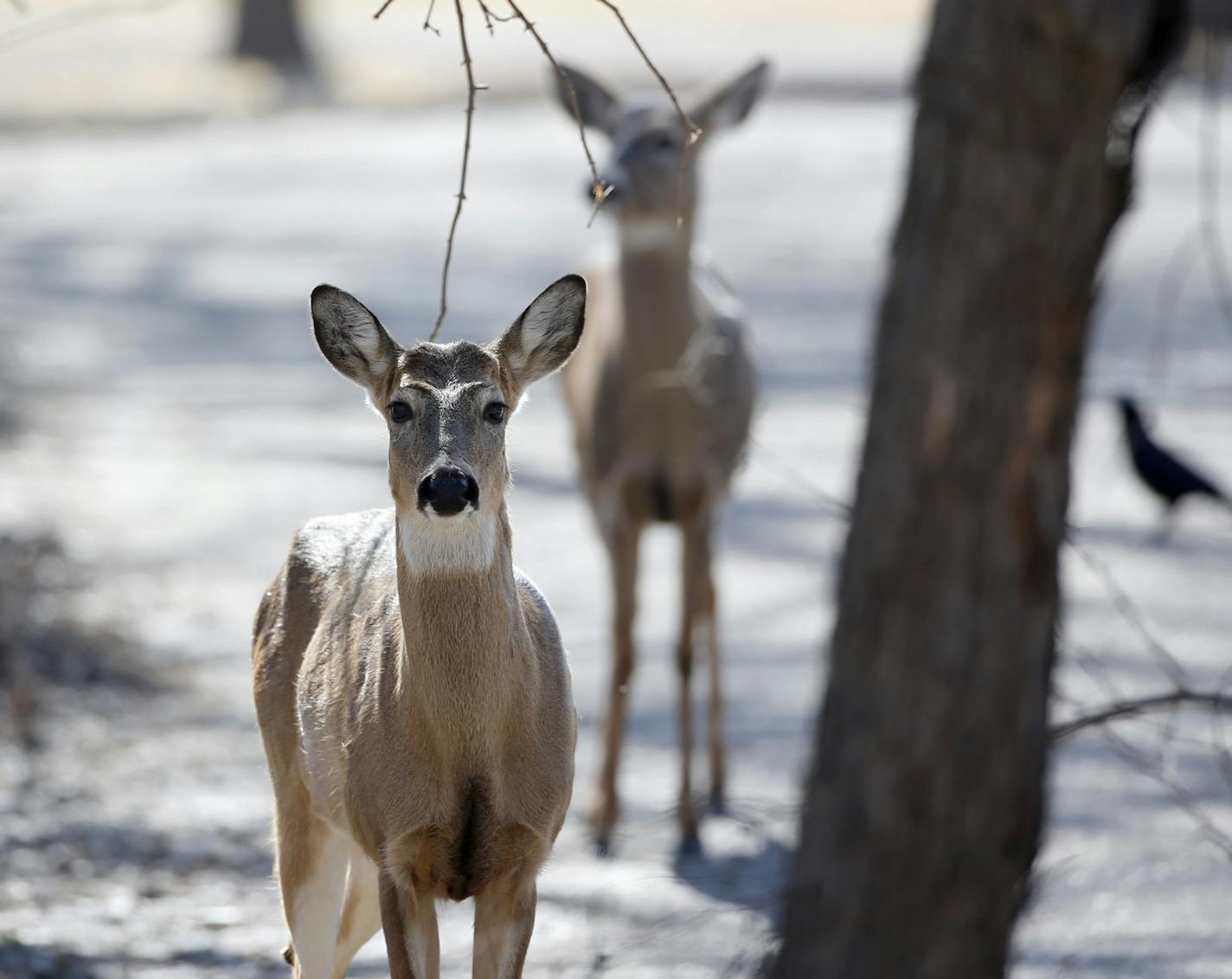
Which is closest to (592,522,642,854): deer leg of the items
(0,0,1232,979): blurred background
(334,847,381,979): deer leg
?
(0,0,1232,979): blurred background

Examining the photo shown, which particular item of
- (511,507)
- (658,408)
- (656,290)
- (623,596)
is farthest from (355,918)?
(511,507)

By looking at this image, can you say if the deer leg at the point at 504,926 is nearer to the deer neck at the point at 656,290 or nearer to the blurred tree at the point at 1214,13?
the blurred tree at the point at 1214,13

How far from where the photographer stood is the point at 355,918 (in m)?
5.46

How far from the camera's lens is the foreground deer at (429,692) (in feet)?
15.2

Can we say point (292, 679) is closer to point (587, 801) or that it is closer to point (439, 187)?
point (587, 801)

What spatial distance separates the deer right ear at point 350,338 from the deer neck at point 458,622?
0.51 meters

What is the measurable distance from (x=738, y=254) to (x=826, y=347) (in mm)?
4302

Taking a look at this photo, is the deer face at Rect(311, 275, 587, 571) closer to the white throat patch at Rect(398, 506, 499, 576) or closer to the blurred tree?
the white throat patch at Rect(398, 506, 499, 576)

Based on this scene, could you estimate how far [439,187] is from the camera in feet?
82.6

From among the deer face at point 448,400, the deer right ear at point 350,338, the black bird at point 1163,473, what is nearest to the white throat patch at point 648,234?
the black bird at point 1163,473

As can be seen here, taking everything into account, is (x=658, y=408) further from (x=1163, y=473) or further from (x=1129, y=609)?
(x=1129, y=609)

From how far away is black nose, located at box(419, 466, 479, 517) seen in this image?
4.57 meters

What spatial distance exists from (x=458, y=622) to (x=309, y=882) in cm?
98

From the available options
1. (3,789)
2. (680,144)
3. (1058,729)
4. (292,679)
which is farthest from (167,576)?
(1058,729)
